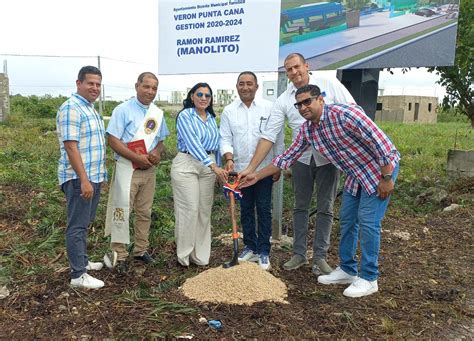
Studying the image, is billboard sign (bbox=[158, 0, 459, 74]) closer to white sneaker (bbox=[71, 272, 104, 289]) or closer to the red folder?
the red folder

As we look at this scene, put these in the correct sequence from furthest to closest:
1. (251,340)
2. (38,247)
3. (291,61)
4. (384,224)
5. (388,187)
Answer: (384,224), (38,247), (291,61), (388,187), (251,340)

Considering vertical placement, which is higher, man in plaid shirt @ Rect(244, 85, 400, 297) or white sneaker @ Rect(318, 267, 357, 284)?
man in plaid shirt @ Rect(244, 85, 400, 297)

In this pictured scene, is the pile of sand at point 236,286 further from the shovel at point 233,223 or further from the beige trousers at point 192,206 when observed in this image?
the beige trousers at point 192,206

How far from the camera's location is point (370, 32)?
15.2 feet

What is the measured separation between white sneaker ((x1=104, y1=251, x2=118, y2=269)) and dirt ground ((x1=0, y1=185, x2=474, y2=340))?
0.23 ft

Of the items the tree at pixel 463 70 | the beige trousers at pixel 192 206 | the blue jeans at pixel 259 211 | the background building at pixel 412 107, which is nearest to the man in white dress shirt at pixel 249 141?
the blue jeans at pixel 259 211

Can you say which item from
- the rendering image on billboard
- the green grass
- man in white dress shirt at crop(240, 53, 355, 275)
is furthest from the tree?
man in white dress shirt at crop(240, 53, 355, 275)

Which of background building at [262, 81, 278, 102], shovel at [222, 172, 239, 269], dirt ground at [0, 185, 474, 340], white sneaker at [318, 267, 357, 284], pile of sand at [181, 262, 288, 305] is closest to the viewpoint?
dirt ground at [0, 185, 474, 340]

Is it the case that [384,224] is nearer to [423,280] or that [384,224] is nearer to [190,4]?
[423,280]

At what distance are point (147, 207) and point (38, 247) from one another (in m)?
1.35

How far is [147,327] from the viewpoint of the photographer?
9.62 ft

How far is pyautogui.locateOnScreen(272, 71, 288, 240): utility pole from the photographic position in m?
4.86

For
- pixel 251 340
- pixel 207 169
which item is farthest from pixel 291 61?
pixel 251 340

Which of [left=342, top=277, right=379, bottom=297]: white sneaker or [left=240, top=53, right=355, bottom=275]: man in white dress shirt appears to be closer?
[left=342, top=277, right=379, bottom=297]: white sneaker
